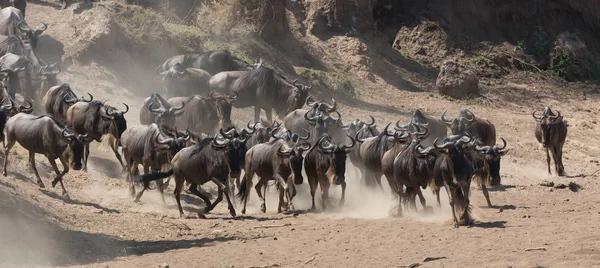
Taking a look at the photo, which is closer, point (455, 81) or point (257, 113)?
point (257, 113)

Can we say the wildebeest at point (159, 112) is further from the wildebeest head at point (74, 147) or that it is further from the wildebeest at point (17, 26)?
the wildebeest at point (17, 26)

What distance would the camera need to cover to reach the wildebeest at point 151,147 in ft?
60.0

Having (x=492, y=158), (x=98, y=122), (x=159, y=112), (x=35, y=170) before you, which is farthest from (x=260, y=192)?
(x=492, y=158)

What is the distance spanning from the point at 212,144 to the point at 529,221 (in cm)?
528

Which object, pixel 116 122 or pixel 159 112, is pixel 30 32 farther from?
pixel 116 122

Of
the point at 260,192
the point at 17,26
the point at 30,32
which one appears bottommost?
the point at 260,192

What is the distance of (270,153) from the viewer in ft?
59.4

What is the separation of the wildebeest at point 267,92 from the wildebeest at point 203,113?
219 centimetres

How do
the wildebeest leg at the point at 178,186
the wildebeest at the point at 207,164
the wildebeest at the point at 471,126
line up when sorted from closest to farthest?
the wildebeest at the point at 207,164, the wildebeest leg at the point at 178,186, the wildebeest at the point at 471,126

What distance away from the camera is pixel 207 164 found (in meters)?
17.4

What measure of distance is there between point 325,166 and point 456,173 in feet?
10.2

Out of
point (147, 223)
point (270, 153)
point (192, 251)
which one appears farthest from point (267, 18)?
point (192, 251)

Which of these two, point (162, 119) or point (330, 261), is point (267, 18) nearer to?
point (162, 119)

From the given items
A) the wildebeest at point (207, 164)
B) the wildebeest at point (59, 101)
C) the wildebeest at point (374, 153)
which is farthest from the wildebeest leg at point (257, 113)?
the wildebeest at point (207, 164)
